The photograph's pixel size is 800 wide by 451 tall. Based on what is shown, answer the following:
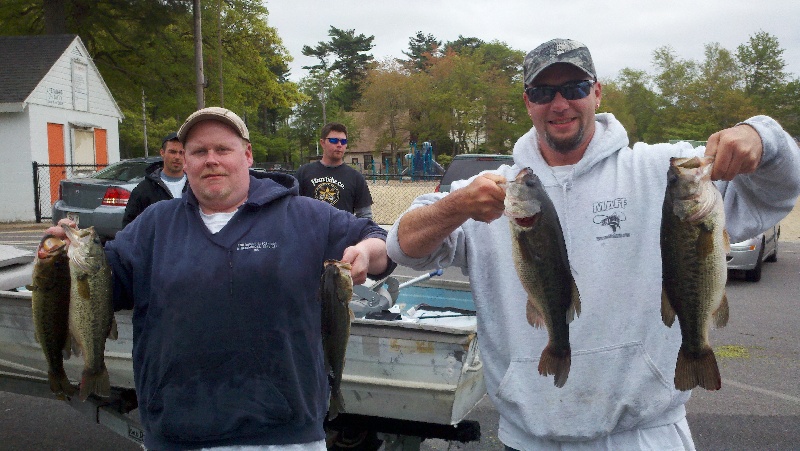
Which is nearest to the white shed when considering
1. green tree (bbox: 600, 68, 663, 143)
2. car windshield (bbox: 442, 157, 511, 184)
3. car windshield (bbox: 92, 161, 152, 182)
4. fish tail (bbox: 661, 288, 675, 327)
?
car windshield (bbox: 92, 161, 152, 182)

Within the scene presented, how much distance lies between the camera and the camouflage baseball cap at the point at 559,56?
246cm

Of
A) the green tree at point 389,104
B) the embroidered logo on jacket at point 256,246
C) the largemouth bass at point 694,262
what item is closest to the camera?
the largemouth bass at point 694,262

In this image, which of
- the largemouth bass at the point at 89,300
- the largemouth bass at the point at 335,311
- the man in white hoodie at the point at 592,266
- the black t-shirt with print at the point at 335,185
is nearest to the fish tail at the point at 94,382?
the largemouth bass at the point at 89,300

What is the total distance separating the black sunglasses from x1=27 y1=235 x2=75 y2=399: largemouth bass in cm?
192

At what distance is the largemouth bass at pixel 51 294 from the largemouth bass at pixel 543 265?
1.81 m

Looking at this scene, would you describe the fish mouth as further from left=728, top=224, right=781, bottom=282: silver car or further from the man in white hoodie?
left=728, top=224, right=781, bottom=282: silver car

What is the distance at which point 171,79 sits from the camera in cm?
2822

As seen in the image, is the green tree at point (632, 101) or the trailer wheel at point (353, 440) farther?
the green tree at point (632, 101)

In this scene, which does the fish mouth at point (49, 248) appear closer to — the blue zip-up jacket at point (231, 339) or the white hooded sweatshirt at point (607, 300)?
the blue zip-up jacket at point (231, 339)

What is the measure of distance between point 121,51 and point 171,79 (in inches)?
110

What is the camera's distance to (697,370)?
6.96ft

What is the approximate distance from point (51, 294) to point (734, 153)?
2561 millimetres

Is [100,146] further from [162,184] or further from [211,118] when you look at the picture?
[211,118]

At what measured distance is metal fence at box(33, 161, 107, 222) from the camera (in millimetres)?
20938
